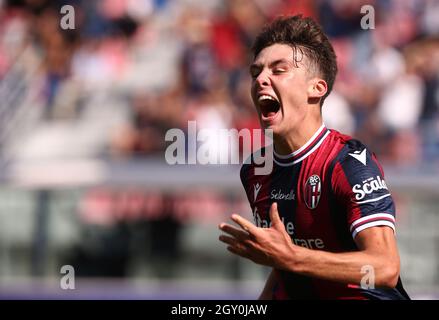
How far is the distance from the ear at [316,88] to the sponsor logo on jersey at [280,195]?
0.57 metres

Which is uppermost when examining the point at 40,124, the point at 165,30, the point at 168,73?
the point at 165,30

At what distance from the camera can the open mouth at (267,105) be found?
4902 mm

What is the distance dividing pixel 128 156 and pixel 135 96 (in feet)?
4.38

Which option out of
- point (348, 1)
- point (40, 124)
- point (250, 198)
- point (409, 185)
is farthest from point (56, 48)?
point (250, 198)

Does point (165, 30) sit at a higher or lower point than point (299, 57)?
higher

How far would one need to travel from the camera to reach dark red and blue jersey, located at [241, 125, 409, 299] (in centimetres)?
443

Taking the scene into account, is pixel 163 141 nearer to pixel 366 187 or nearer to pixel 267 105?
pixel 267 105

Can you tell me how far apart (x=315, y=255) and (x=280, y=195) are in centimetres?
75

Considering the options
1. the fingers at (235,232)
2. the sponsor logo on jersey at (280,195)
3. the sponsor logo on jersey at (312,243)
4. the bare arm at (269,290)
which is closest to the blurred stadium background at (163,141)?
the bare arm at (269,290)

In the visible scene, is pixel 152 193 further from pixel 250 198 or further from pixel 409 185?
pixel 250 198

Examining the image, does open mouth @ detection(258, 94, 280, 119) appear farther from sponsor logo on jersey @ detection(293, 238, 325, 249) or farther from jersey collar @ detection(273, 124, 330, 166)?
sponsor logo on jersey @ detection(293, 238, 325, 249)

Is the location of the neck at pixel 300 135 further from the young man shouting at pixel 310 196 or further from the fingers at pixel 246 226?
the fingers at pixel 246 226

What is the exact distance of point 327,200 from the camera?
15.2 ft

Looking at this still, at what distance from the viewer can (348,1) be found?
12930 millimetres
